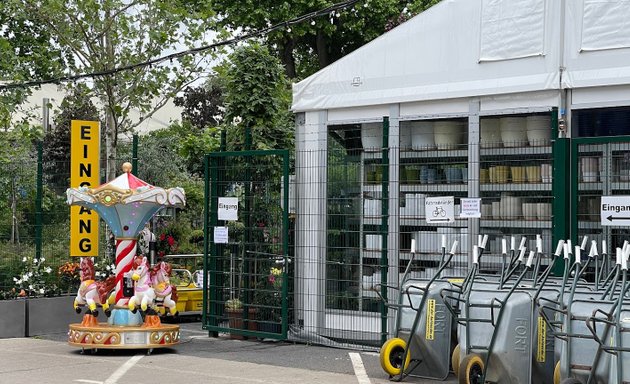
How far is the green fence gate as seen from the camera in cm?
1456

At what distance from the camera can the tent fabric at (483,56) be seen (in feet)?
40.9

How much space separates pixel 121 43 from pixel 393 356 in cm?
1046

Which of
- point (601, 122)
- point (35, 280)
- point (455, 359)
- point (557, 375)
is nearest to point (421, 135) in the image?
point (601, 122)

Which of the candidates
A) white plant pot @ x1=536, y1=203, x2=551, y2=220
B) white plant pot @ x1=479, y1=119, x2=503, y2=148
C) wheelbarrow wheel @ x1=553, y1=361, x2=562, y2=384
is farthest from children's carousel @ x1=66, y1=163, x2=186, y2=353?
wheelbarrow wheel @ x1=553, y1=361, x2=562, y2=384

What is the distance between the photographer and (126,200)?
1403 cm

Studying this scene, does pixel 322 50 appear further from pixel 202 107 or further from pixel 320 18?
pixel 202 107

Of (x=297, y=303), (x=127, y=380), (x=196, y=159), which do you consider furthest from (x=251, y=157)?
(x=196, y=159)

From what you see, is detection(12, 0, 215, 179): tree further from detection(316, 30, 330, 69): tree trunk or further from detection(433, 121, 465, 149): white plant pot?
detection(316, 30, 330, 69): tree trunk

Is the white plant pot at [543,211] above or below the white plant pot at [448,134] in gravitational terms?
below

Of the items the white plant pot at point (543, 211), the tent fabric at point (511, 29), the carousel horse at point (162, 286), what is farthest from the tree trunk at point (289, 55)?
the white plant pot at point (543, 211)

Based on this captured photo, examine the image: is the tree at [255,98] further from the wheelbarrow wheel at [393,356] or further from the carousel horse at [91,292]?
the wheelbarrow wheel at [393,356]

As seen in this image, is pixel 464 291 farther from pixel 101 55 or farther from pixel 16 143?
pixel 16 143

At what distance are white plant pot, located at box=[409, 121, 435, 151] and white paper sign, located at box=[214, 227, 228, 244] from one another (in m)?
3.05

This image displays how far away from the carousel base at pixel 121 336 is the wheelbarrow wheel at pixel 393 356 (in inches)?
152
